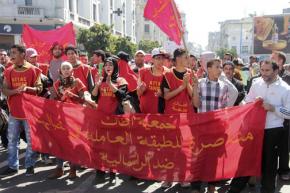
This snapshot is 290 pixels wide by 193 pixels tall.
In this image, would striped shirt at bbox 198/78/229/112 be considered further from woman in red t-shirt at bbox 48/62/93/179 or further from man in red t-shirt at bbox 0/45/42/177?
man in red t-shirt at bbox 0/45/42/177

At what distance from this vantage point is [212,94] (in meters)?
5.27

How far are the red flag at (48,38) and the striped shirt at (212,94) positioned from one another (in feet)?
20.3

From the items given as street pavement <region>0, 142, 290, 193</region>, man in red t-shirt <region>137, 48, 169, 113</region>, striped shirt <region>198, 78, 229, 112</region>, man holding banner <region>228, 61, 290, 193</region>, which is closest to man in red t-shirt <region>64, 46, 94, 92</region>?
man in red t-shirt <region>137, 48, 169, 113</region>

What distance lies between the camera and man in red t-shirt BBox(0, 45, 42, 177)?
6301mm

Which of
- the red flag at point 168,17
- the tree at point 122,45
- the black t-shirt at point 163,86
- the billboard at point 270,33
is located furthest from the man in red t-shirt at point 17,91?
the billboard at point 270,33

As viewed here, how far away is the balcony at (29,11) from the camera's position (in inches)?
1236

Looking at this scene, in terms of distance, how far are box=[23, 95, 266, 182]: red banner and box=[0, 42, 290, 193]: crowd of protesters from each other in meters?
0.17

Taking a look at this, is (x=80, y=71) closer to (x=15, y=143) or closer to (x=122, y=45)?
(x=15, y=143)

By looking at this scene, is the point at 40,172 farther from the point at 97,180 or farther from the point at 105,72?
the point at 105,72

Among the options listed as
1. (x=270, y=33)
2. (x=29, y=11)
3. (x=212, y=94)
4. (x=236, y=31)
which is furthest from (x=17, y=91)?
(x=236, y=31)

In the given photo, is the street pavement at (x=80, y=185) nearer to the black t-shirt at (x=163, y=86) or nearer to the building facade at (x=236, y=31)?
the black t-shirt at (x=163, y=86)

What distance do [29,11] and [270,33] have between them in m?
23.9

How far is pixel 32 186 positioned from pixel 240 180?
8.86 feet

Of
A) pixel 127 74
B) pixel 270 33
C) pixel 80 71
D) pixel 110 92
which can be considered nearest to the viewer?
pixel 110 92
